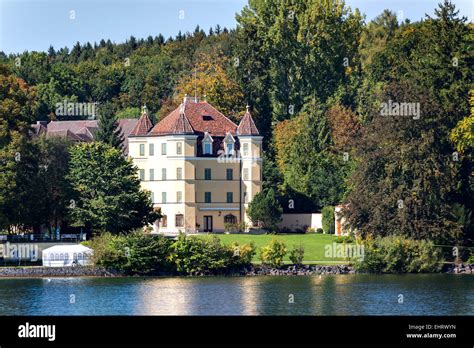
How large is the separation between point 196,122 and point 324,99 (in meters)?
21.9

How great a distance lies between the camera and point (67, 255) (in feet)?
286

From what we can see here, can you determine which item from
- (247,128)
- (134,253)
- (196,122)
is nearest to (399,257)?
(134,253)

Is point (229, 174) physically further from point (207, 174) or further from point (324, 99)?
point (324, 99)

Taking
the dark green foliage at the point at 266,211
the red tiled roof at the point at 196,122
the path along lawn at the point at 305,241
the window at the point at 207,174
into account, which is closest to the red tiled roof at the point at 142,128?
the red tiled roof at the point at 196,122

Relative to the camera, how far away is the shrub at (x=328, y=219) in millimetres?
104188

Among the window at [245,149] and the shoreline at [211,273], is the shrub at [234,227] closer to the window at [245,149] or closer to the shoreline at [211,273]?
the window at [245,149]

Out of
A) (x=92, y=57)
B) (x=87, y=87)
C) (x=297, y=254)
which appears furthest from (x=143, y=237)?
(x=92, y=57)

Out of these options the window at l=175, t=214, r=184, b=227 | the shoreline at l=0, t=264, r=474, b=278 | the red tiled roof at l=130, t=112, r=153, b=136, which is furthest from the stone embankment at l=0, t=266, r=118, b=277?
the red tiled roof at l=130, t=112, r=153, b=136

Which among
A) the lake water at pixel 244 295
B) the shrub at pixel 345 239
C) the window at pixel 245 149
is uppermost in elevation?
the window at pixel 245 149

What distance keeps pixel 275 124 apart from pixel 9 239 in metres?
38.1

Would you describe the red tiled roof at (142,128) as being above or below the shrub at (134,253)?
above

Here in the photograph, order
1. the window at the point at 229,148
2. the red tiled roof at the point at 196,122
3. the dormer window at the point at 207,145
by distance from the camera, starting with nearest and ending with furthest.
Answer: the red tiled roof at the point at 196,122
the dormer window at the point at 207,145
the window at the point at 229,148

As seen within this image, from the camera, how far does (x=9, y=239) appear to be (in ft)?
307

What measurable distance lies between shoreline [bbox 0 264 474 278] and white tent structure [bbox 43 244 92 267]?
50.7 inches
